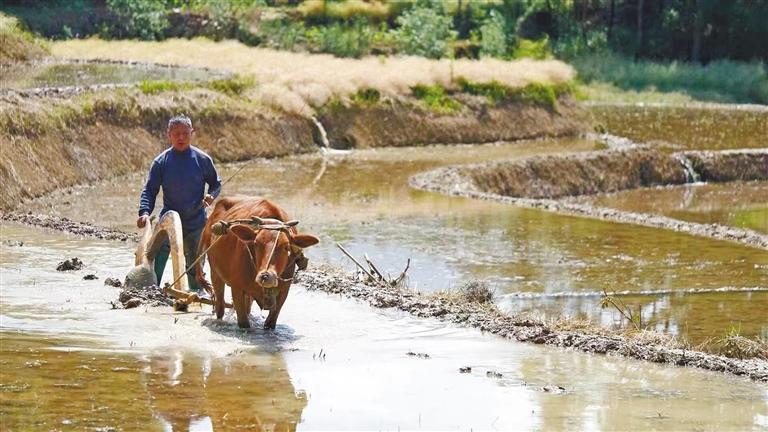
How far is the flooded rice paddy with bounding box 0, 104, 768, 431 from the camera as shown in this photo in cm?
985

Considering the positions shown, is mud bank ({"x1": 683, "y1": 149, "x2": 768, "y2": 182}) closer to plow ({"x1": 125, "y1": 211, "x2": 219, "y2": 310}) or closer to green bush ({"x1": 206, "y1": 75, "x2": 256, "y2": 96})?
green bush ({"x1": 206, "y1": 75, "x2": 256, "y2": 96})

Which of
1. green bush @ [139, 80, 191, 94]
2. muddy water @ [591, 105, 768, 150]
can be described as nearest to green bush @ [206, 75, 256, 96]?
green bush @ [139, 80, 191, 94]

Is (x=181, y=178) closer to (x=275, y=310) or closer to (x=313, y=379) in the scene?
(x=275, y=310)

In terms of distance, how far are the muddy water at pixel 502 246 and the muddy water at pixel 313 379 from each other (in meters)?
3.56

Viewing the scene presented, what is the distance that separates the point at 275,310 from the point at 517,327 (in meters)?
2.39

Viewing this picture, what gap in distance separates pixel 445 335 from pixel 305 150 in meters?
21.0

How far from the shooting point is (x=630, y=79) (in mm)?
58938

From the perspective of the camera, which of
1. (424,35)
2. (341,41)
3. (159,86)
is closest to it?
(159,86)

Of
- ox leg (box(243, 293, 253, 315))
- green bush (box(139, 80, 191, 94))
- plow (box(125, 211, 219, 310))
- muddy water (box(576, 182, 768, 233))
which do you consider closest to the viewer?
ox leg (box(243, 293, 253, 315))

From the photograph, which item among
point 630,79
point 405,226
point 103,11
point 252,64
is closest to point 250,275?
point 405,226

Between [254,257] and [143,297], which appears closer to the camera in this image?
[254,257]

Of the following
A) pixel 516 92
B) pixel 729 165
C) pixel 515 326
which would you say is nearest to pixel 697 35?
pixel 516 92

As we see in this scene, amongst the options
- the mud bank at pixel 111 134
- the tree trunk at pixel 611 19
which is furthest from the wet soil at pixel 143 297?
the tree trunk at pixel 611 19

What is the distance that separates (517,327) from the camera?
13289 mm
